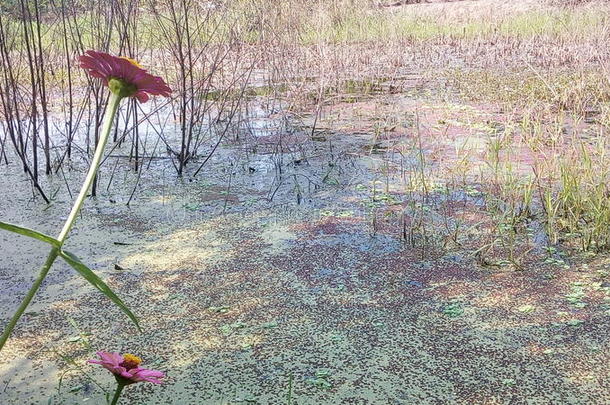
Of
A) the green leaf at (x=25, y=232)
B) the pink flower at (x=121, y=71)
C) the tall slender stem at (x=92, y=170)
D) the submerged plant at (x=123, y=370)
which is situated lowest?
the submerged plant at (x=123, y=370)

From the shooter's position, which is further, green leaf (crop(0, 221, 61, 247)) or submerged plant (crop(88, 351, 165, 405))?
submerged plant (crop(88, 351, 165, 405))

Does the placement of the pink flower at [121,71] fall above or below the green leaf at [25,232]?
above

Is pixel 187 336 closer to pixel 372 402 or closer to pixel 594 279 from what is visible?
pixel 372 402

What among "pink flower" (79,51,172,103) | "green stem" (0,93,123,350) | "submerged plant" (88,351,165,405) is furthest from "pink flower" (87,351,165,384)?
"pink flower" (79,51,172,103)

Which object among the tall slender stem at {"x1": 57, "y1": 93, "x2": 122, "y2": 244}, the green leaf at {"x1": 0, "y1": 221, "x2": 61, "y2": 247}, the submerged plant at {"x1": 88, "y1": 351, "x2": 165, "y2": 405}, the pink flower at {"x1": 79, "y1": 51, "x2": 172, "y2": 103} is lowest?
the submerged plant at {"x1": 88, "y1": 351, "x2": 165, "y2": 405}

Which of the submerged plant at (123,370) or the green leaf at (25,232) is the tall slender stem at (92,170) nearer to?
the green leaf at (25,232)

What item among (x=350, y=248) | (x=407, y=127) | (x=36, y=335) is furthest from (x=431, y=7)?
(x=36, y=335)

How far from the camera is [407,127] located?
3.61 metres

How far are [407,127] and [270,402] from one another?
2.58 meters

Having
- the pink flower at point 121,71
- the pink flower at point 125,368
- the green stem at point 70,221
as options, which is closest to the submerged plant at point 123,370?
the pink flower at point 125,368

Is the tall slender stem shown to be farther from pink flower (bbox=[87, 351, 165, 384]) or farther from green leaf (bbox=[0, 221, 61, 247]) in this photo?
pink flower (bbox=[87, 351, 165, 384])

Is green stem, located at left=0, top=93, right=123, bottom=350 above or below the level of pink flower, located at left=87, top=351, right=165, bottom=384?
above

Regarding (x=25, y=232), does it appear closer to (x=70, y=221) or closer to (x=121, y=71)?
(x=70, y=221)

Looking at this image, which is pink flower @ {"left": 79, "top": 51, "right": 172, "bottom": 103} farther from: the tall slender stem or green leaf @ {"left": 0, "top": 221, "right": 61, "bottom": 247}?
green leaf @ {"left": 0, "top": 221, "right": 61, "bottom": 247}
